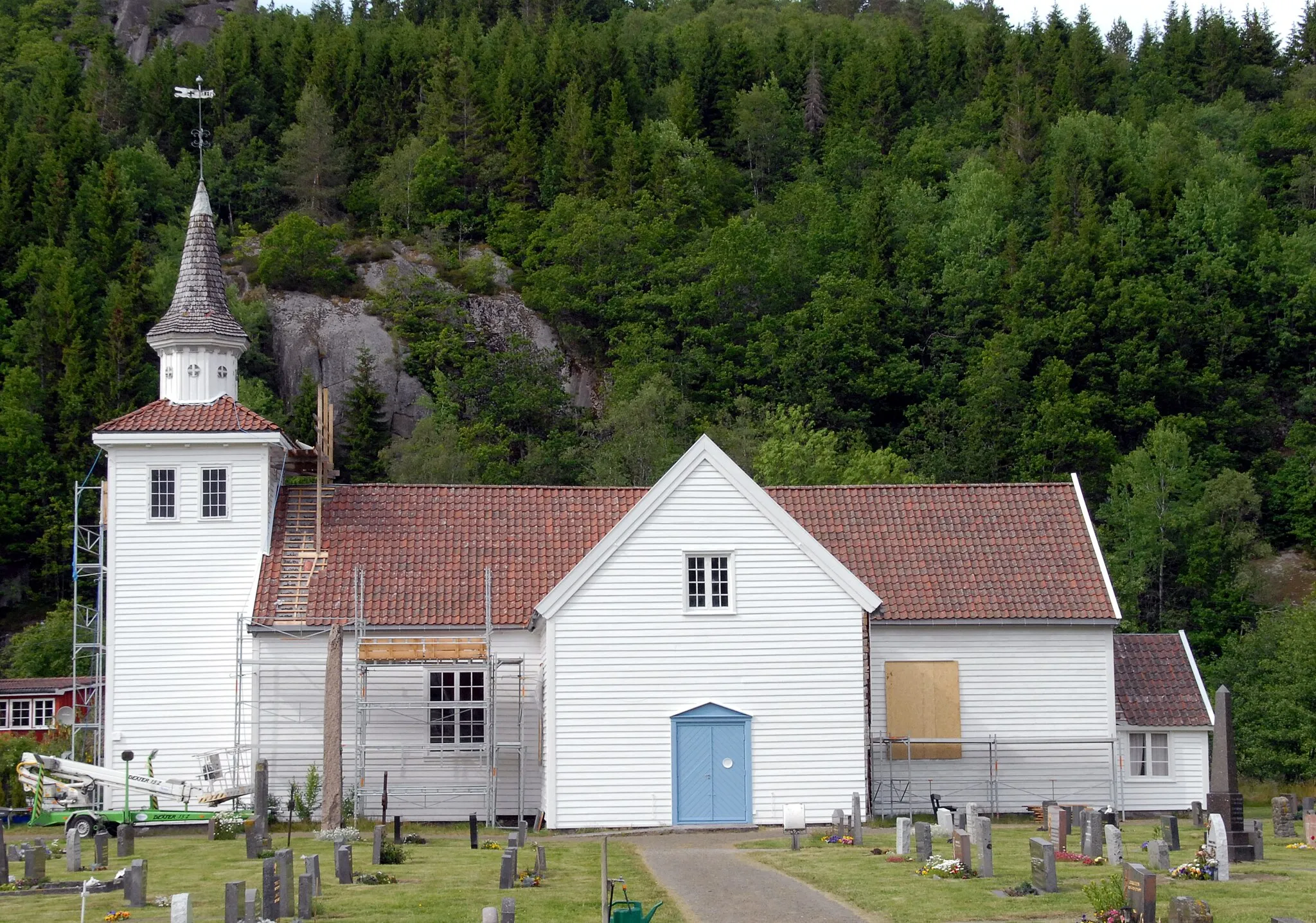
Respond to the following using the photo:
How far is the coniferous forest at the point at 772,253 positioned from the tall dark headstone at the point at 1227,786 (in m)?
24.7

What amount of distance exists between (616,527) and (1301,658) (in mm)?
27312

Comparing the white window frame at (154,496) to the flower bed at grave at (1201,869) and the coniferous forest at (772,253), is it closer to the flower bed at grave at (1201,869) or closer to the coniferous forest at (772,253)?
the flower bed at grave at (1201,869)

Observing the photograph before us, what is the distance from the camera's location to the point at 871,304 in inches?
3081

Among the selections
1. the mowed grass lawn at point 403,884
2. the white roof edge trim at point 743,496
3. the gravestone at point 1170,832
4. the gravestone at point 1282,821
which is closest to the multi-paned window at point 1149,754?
the gravestone at point 1282,821

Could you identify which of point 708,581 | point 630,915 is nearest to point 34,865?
point 630,915

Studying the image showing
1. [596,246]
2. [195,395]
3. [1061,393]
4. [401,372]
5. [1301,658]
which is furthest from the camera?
[596,246]

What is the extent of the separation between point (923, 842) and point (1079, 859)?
2.35 meters

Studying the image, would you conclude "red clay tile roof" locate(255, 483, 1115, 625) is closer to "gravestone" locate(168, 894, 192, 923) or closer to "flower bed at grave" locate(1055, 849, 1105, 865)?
"flower bed at grave" locate(1055, 849, 1105, 865)

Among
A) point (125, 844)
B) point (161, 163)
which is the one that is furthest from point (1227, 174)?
point (125, 844)

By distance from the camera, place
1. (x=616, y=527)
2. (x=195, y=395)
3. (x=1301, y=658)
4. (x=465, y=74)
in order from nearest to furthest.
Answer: (x=616, y=527) < (x=195, y=395) < (x=1301, y=658) < (x=465, y=74)

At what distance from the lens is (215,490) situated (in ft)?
119

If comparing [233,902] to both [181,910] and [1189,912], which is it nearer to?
[181,910]

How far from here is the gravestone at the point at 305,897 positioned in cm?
1944

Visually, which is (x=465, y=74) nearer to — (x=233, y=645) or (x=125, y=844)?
(x=233, y=645)
